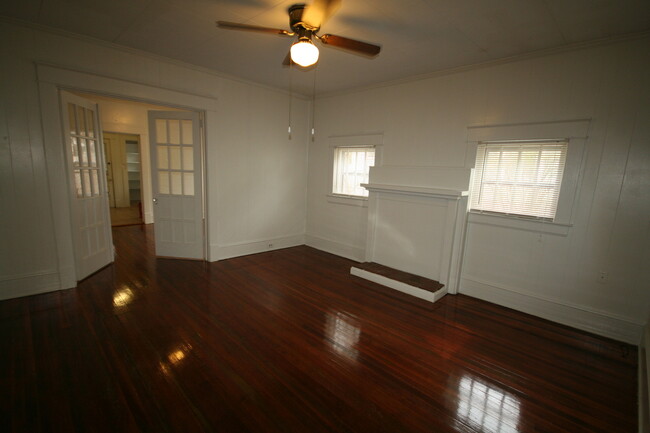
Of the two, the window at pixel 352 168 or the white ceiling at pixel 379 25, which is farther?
the window at pixel 352 168

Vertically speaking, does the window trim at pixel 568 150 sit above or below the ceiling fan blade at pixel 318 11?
below

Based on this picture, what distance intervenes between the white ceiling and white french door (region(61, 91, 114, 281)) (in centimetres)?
96

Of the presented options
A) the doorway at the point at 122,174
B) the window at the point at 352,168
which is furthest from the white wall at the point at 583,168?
the doorway at the point at 122,174

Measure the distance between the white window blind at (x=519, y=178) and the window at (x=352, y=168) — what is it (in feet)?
5.42

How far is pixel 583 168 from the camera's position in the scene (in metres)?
2.83

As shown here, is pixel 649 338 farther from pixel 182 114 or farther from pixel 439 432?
pixel 182 114

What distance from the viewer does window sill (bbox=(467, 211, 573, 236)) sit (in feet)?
9.80

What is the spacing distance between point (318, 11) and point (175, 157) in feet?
10.8

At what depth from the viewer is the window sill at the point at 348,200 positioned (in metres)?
4.74

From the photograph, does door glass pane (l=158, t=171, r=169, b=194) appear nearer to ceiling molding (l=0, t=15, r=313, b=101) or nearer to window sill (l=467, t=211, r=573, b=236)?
ceiling molding (l=0, t=15, r=313, b=101)

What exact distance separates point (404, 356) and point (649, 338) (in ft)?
6.46

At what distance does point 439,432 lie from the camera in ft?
5.57

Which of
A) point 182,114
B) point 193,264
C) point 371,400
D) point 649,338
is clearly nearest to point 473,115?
point 649,338

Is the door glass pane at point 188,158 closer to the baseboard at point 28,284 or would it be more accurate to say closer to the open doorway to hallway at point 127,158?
the open doorway to hallway at point 127,158
